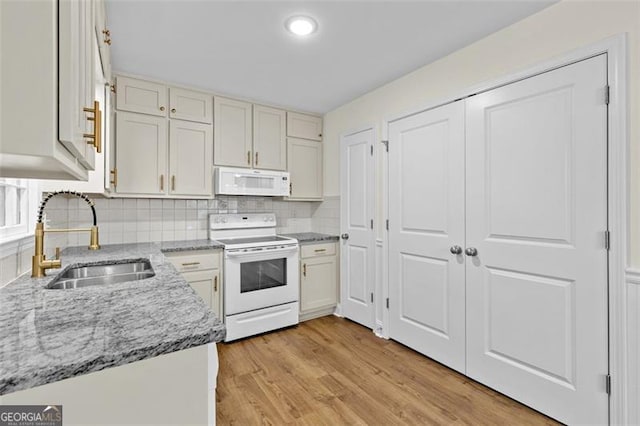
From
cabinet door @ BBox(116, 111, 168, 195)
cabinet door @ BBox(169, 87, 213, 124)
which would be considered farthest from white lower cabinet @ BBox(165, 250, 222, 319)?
cabinet door @ BBox(169, 87, 213, 124)

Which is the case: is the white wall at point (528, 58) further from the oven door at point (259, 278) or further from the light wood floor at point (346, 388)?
the light wood floor at point (346, 388)

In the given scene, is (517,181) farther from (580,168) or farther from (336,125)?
(336,125)

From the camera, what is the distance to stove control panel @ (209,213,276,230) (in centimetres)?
316

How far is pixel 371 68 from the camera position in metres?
2.52

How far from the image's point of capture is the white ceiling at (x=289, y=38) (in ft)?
5.79

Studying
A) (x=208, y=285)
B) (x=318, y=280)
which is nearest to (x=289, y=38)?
(x=208, y=285)

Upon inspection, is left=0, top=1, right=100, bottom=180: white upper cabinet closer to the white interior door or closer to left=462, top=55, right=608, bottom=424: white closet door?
left=462, top=55, right=608, bottom=424: white closet door

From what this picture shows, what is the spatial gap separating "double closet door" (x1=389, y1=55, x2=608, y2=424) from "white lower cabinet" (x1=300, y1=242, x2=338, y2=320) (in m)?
1.05

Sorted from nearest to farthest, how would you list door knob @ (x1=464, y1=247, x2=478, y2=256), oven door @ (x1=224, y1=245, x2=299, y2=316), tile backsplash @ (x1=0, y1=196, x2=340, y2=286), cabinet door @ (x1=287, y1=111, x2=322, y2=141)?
1. door knob @ (x1=464, y1=247, x2=478, y2=256)
2. tile backsplash @ (x1=0, y1=196, x2=340, y2=286)
3. oven door @ (x1=224, y1=245, x2=299, y2=316)
4. cabinet door @ (x1=287, y1=111, x2=322, y2=141)

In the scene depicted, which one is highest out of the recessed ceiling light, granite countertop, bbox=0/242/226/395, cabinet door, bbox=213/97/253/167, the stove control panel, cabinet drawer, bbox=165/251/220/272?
the recessed ceiling light

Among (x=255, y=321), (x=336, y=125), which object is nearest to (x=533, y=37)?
(x=336, y=125)

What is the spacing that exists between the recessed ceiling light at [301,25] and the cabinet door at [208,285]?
6.74ft

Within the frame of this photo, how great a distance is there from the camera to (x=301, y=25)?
192 cm

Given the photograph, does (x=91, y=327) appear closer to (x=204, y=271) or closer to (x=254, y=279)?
(x=204, y=271)
